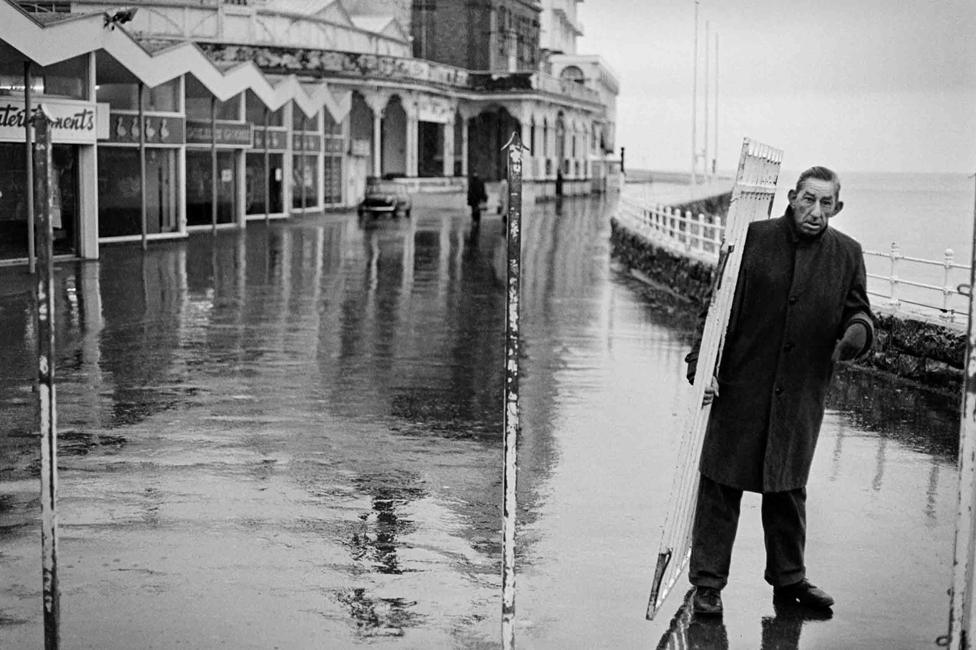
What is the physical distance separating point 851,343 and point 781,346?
12.8 inches

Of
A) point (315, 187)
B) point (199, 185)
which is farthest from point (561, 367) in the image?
point (315, 187)

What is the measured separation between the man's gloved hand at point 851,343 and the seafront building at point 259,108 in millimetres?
19575

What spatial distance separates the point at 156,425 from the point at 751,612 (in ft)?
18.9

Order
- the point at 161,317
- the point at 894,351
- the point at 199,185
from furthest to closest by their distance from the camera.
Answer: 1. the point at 199,185
2. the point at 161,317
3. the point at 894,351

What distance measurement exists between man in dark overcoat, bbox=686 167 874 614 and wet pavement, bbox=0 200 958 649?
0.52 metres

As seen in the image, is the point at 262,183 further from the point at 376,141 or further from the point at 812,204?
the point at 812,204

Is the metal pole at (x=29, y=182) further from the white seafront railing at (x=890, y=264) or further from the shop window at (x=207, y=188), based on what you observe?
the shop window at (x=207, y=188)

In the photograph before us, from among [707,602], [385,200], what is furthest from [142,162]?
[707,602]

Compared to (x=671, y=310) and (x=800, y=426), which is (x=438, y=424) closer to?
(x=800, y=426)

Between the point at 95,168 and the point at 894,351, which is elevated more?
the point at 95,168

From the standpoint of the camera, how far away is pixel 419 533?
7.73 m

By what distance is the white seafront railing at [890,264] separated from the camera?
1464 centimetres

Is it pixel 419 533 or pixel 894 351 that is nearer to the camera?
pixel 419 533

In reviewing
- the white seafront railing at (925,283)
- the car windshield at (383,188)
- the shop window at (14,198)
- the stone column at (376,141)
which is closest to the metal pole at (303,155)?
the car windshield at (383,188)
